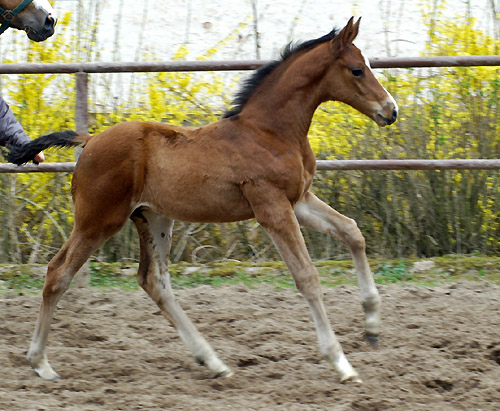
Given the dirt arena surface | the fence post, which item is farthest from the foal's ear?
the fence post

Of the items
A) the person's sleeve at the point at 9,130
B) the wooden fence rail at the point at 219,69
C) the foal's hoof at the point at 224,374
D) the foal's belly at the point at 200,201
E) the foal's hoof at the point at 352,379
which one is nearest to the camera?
the foal's hoof at the point at 352,379

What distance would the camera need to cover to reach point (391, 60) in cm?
513

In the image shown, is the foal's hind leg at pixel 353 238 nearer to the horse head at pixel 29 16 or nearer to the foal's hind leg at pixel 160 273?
the foal's hind leg at pixel 160 273

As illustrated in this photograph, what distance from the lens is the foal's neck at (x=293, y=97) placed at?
12.1 ft

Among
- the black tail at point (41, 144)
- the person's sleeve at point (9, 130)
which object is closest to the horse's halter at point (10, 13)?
the person's sleeve at point (9, 130)

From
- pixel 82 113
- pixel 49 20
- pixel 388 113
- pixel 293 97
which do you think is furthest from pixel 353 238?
pixel 82 113

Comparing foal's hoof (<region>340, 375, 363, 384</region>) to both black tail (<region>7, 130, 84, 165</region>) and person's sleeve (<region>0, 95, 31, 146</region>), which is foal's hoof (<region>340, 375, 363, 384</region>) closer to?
black tail (<region>7, 130, 84, 165</region>)

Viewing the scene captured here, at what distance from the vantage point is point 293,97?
3725mm

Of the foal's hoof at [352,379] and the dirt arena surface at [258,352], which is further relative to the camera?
the foal's hoof at [352,379]

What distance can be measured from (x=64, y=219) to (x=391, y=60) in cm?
271

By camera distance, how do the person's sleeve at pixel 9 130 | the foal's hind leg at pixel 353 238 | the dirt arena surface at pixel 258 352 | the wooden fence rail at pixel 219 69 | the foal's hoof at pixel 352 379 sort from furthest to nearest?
the wooden fence rail at pixel 219 69
the person's sleeve at pixel 9 130
the foal's hind leg at pixel 353 238
the foal's hoof at pixel 352 379
the dirt arena surface at pixel 258 352

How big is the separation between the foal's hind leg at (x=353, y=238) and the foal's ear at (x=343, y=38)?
2.46 feet

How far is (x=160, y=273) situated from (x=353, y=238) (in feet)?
3.19

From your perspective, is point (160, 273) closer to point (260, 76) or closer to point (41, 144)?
point (41, 144)
